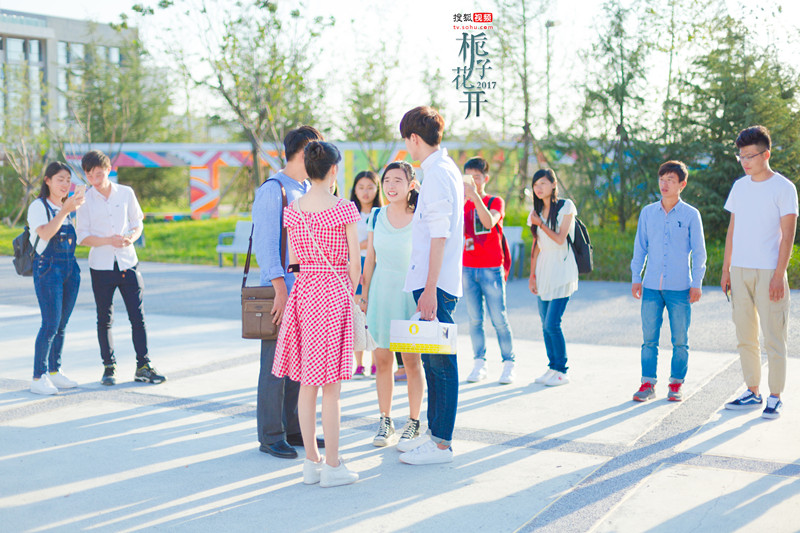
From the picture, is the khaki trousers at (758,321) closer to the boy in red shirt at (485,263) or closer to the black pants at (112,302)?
the boy in red shirt at (485,263)

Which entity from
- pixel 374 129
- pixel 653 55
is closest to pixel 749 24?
pixel 653 55

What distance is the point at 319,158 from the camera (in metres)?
4.07

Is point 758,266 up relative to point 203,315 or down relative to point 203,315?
up

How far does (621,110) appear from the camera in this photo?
17.3 metres

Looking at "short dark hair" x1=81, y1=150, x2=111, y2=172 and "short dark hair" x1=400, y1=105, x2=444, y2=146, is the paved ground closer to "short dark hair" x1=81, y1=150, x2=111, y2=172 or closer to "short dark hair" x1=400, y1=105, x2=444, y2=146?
"short dark hair" x1=81, y1=150, x2=111, y2=172

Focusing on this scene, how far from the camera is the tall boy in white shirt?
20.5 feet

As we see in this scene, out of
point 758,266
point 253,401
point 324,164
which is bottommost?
point 253,401

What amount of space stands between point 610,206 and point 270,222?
545 inches

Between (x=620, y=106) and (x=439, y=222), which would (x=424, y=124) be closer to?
(x=439, y=222)

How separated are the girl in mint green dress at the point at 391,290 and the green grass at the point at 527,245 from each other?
365 inches

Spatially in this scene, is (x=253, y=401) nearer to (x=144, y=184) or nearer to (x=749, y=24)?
(x=749, y=24)

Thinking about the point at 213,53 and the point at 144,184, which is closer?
the point at 213,53

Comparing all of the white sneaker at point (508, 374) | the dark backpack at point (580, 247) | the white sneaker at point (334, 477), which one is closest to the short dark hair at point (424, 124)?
the white sneaker at point (334, 477)

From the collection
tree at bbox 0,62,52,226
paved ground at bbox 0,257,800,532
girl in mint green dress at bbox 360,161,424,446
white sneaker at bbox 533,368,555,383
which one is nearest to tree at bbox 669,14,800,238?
A: paved ground at bbox 0,257,800,532
